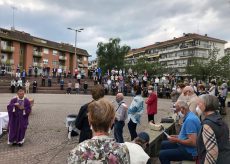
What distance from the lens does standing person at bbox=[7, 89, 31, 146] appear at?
944cm

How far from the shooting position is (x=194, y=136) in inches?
207

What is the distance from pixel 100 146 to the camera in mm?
2609

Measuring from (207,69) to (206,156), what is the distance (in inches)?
1506

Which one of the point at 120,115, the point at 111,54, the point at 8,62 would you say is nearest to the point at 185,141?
the point at 120,115

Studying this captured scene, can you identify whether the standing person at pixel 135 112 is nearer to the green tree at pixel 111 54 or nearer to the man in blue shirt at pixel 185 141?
the man in blue shirt at pixel 185 141

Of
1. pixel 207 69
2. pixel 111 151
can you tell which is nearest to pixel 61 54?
pixel 207 69

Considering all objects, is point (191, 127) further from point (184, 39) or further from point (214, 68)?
point (184, 39)

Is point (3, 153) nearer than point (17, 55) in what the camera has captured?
Yes

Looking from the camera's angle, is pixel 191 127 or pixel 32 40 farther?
pixel 32 40

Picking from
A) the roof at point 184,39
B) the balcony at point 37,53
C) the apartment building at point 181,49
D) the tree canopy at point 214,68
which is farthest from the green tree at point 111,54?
the tree canopy at point 214,68

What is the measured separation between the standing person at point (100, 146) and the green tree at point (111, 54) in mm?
84304

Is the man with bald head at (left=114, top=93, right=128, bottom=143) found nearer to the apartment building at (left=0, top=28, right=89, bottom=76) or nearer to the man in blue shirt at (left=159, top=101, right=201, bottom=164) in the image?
the man in blue shirt at (left=159, top=101, right=201, bottom=164)

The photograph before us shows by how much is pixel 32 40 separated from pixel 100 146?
7595 centimetres

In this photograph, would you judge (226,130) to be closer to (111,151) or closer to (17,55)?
(111,151)
